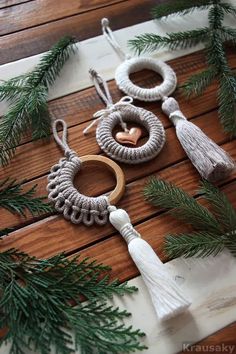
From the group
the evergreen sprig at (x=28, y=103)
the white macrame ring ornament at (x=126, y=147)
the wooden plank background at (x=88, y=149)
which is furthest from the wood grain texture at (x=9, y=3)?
the white macrame ring ornament at (x=126, y=147)

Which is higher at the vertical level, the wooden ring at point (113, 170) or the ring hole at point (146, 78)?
the ring hole at point (146, 78)

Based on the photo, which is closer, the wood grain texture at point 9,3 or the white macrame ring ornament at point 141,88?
the white macrame ring ornament at point 141,88

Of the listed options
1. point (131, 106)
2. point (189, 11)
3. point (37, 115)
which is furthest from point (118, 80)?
point (189, 11)

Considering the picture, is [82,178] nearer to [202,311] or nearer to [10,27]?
[202,311]

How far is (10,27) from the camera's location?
42.1 inches

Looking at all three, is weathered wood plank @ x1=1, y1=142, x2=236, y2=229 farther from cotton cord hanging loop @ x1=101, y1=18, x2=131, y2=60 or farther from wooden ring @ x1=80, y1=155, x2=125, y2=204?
cotton cord hanging loop @ x1=101, y1=18, x2=131, y2=60

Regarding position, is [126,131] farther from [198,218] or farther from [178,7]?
[178,7]

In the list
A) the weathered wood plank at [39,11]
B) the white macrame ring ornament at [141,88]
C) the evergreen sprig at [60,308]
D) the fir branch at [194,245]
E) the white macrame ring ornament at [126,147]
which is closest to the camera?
the evergreen sprig at [60,308]

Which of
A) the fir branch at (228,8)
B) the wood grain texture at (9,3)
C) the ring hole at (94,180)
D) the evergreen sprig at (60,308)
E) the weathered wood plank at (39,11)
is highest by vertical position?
the wood grain texture at (9,3)

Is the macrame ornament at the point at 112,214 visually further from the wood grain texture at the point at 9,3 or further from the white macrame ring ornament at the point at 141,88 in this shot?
the wood grain texture at the point at 9,3

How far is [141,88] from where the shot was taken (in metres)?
0.95

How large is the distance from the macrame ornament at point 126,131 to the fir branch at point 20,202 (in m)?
0.17

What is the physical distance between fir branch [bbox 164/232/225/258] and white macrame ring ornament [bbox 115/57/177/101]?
34 centimetres

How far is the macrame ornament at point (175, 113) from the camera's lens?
0.81 metres
